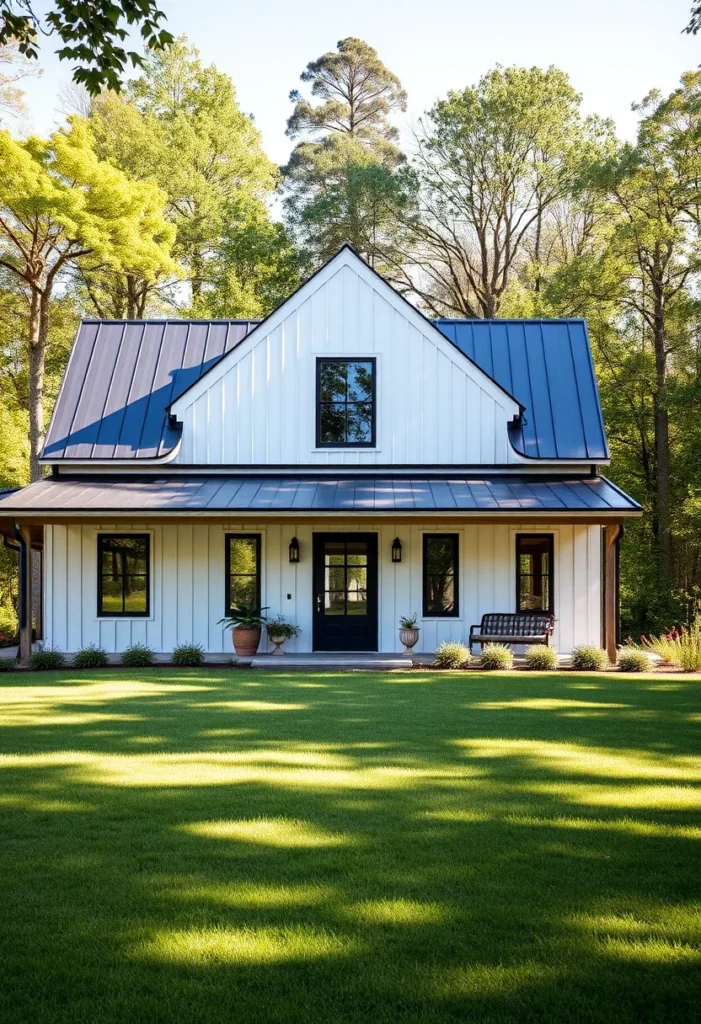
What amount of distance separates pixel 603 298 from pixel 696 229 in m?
3.18

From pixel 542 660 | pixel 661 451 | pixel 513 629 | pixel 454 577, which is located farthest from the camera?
pixel 661 451

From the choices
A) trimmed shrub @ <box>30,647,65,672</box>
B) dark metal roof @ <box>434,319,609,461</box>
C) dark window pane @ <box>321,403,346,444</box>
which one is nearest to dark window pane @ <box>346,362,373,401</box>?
dark window pane @ <box>321,403,346,444</box>

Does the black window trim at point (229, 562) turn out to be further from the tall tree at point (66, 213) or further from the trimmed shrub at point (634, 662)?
the tall tree at point (66, 213)

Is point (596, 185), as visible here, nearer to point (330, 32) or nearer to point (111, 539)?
point (111, 539)

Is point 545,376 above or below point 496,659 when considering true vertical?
above

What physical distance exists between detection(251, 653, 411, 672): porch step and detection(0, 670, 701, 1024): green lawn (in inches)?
259

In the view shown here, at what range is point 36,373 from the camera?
27.0 metres

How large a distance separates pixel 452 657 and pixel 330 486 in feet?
14.0

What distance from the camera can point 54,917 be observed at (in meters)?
4.42

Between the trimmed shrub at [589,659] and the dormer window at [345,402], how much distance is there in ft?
19.5

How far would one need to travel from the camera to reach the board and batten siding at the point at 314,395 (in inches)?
750

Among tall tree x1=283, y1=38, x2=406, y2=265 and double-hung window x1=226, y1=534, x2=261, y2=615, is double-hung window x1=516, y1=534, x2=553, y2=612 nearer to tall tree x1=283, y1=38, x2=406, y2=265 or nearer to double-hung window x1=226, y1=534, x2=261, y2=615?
double-hung window x1=226, y1=534, x2=261, y2=615

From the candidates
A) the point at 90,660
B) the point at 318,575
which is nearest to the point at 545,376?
the point at 318,575

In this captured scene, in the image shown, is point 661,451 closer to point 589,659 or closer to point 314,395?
point 314,395
